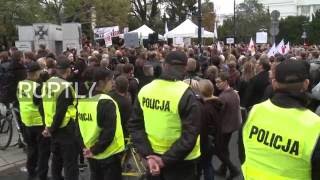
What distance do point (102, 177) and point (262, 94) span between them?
15.5ft

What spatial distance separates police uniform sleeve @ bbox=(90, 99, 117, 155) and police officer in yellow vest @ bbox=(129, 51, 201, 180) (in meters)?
0.70

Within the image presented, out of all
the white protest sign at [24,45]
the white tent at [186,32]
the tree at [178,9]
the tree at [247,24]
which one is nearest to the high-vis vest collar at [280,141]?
the white protest sign at [24,45]

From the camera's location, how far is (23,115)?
790cm

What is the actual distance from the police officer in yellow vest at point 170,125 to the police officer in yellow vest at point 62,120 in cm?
203

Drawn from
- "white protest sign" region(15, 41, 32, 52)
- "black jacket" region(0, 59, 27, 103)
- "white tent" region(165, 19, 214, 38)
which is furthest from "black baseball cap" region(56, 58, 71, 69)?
"white tent" region(165, 19, 214, 38)

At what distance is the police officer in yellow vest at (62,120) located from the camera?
675 cm

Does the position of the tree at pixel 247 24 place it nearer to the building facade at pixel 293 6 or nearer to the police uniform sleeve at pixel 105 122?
the building facade at pixel 293 6

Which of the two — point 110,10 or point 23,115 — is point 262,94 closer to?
point 23,115

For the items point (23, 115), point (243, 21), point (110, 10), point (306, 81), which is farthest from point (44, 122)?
point (243, 21)

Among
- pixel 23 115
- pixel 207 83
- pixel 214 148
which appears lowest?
pixel 214 148

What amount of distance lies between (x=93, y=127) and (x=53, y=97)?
143cm

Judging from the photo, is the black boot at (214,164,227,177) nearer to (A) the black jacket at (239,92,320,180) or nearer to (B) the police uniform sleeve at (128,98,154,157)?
(B) the police uniform sleeve at (128,98,154,157)

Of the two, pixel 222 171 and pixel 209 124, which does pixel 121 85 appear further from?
pixel 222 171

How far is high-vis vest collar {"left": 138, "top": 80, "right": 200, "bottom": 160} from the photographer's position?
4680 mm
